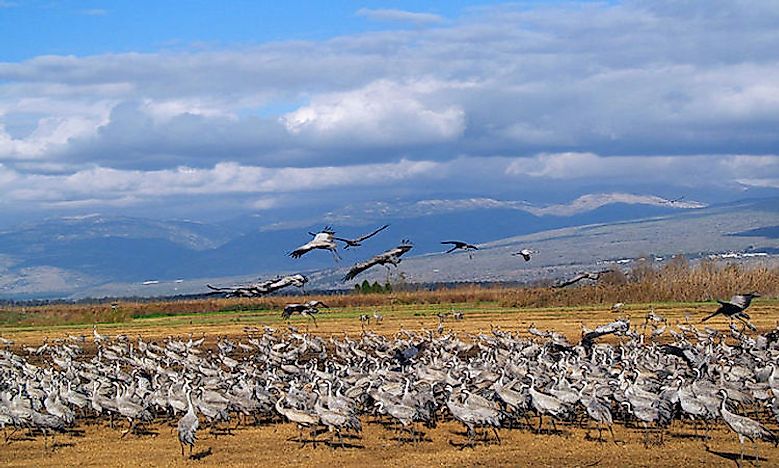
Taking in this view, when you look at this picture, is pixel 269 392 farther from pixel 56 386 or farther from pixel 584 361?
pixel 584 361

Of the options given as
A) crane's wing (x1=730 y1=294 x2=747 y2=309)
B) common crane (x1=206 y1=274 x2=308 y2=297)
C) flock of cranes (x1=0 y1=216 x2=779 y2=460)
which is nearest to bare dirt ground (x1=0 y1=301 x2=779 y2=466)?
flock of cranes (x1=0 y1=216 x2=779 y2=460)

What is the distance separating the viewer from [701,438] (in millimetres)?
18500

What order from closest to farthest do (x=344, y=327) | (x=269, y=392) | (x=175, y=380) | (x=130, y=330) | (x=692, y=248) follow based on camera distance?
(x=269, y=392) < (x=175, y=380) < (x=344, y=327) < (x=130, y=330) < (x=692, y=248)

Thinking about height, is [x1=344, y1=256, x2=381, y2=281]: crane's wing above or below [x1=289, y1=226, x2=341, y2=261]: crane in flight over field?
below

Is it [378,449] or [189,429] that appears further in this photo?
[378,449]

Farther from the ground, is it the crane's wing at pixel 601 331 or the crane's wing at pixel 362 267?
the crane's wing at pixel 362 267

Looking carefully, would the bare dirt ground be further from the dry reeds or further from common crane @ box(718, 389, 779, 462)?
the dry reeds

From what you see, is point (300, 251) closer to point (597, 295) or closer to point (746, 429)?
point (746, 429)

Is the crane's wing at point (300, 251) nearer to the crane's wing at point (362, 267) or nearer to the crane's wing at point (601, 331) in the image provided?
the crane's wing at point (362, 267)

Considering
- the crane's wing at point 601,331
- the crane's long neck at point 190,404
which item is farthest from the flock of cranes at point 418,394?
the crane's wing at point 601,331

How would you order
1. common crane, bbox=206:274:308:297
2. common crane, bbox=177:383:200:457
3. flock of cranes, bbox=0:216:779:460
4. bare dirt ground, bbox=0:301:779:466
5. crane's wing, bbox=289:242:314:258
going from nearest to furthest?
1. bare dirt ground, bbox=0:301:779:466
2. common crane, bbox=177:383:200:457
3. crane's wing, bbox=289:242:314:258
4. flock of cranes, bbox=0:216:779:460
5. common crane, bbox=206:274:308:297

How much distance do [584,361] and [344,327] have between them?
22709 mm

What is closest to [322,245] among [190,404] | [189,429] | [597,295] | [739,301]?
[190,404]

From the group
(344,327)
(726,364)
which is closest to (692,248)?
(344,327)
